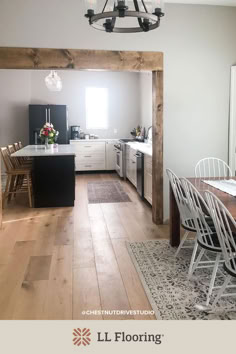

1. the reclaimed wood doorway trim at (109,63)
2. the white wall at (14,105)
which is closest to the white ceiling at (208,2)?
the reclaimed wood doorway trim at (109,63)

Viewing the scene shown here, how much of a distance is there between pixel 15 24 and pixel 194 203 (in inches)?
117

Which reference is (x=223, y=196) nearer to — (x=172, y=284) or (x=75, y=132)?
(x=172, y=284)

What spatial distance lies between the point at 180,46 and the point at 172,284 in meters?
2.97

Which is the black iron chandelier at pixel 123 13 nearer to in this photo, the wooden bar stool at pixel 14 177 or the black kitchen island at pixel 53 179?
the black kitchen island at pixel 53 179

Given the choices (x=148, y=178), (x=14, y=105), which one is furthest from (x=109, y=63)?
(x=14, y=105)

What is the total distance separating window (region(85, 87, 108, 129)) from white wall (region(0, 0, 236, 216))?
5.14 metres

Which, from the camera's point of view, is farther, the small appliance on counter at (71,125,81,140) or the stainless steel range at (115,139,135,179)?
the small appliance on counter at (71,125,81,140)

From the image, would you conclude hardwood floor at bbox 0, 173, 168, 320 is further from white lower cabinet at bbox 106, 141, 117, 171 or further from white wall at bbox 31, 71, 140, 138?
white wall at bbox 31, 71, 140, 138

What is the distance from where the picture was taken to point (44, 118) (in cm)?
853

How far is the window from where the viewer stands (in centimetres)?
945

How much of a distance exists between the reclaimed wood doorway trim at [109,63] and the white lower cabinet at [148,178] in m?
0.73

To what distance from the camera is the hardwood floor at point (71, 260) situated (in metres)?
2.65

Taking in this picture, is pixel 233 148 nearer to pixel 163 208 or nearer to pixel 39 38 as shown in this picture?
pixel 163 208
